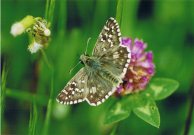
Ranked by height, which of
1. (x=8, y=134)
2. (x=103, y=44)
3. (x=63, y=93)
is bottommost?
(x=8, y=134)

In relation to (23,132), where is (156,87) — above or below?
above

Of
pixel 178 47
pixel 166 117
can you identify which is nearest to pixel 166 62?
pixel 178 47

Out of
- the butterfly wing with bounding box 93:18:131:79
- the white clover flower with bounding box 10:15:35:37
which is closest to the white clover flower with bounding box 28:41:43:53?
the white clover flower with bounding box 10:15:35:37

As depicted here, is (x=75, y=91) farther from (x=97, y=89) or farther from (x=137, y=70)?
(x=137, y=70)

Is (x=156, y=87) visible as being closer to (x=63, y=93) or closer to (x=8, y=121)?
(x=63, y=93)

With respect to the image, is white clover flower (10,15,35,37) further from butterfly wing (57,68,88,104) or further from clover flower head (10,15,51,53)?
butterfly wing (57,68,88,104)

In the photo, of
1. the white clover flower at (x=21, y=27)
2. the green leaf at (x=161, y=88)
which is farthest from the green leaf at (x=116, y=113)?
the white clover flower at (x=21, y=27)
